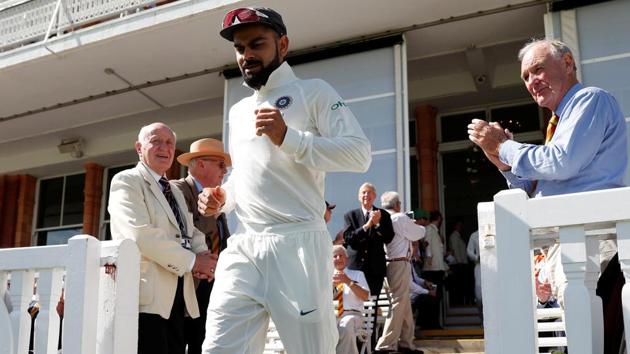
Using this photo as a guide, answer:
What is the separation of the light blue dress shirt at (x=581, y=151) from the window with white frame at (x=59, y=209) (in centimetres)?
1516

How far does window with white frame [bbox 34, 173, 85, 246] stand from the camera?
1666 cm

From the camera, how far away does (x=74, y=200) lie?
54.9 ft

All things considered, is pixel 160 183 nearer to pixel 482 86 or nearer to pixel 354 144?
pixel 354 144

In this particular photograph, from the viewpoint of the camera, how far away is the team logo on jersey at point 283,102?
3.07m

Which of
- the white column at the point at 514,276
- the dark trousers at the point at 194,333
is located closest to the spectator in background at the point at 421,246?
the dark trousers at the point at 194,333

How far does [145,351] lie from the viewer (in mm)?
3893

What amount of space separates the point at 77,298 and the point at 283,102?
1420mm

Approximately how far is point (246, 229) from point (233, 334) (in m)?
0.45

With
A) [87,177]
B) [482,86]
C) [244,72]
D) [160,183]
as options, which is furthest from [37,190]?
[244,72]

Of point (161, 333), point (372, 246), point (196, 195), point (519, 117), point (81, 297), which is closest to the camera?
point (81, 297)

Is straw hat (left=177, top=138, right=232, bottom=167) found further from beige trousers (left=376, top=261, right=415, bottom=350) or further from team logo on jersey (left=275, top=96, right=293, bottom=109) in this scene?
beige trousers (left=376, top=261, right=415, bottom=350)

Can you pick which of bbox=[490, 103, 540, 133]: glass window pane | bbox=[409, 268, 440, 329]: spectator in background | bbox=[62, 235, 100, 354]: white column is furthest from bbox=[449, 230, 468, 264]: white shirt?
bbox=[62, 235, 100, 354]: white column

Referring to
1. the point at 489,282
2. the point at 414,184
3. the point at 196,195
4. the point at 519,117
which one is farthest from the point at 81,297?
the point at 519,117

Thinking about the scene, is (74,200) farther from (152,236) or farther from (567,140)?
(567,140)
